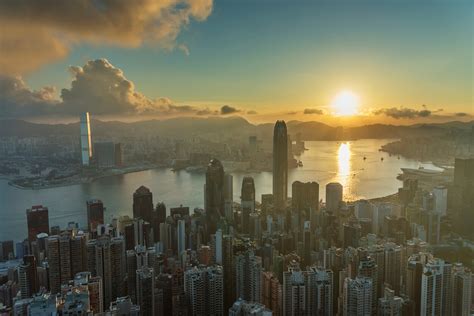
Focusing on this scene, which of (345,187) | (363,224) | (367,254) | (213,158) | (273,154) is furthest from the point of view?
(345,187)

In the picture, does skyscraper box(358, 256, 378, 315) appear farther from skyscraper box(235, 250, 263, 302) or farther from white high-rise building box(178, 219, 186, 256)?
white high-rise building box(178, 219, 186, 256)

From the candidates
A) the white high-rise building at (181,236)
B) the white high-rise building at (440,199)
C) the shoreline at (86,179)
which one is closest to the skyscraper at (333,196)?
the white high-rise building at (440,199)

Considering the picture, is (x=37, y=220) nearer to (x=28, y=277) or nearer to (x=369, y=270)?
(x=28, y=277)

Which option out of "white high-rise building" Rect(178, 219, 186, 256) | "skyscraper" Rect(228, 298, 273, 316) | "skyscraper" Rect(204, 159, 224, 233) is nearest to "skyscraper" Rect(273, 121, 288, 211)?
"skyscraper" Rect(204, 159, 224, 233)

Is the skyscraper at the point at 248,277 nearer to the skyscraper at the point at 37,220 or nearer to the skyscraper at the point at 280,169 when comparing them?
the skyscraper at the point at 280,169

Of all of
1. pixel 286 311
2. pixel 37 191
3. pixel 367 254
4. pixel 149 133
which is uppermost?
pixel 149 133

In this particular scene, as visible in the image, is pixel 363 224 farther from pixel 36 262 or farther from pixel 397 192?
pixel 36 262

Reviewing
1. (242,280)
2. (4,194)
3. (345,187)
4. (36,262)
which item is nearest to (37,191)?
(4,194)
